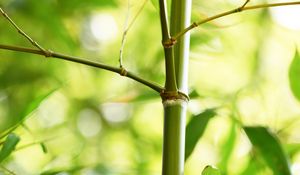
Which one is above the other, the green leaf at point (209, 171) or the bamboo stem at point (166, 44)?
the bamboo stem at point (166, 44)

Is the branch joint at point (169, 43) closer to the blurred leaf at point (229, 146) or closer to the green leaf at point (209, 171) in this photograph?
the green leaf at point (209, 171)

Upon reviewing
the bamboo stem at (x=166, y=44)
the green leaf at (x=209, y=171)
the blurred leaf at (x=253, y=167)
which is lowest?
the green leaf at (x=209, y=171)

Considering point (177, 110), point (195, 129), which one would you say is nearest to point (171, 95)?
point (177, 110)

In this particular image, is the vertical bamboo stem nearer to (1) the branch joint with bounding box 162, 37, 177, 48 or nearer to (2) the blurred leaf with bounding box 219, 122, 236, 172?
(1) the branch joint with bounding box 162, 37, 177, 48

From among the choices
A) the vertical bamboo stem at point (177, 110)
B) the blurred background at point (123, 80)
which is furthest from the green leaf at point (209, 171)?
the blurred background at point (123, 80)

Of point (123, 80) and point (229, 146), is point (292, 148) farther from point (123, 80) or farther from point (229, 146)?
point (123, 80)

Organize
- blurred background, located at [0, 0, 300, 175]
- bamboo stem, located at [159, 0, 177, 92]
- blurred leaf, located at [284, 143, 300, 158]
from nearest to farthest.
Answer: bamboo stem, located at [159, 0, 177, 92], blurred leaf, located at [284, 143, 300, 158], blurred background, located at [0, 0, 300, 175]

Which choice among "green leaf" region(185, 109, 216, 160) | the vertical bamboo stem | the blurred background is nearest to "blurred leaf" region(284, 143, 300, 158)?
the blurred background
